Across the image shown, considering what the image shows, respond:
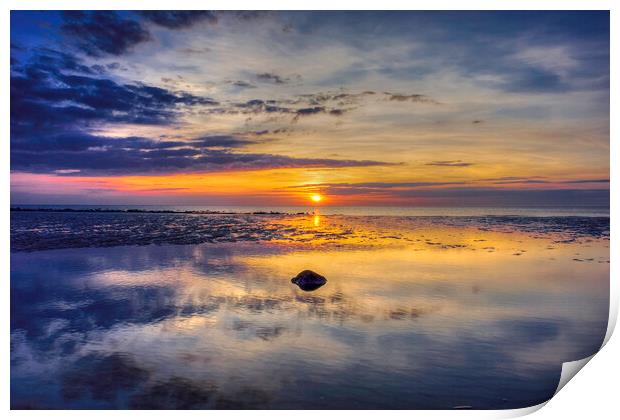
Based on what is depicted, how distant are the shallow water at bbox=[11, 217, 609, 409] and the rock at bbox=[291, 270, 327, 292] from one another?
0.24 m

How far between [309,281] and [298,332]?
272 cm

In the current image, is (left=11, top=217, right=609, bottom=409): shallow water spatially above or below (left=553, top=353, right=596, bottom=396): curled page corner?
above

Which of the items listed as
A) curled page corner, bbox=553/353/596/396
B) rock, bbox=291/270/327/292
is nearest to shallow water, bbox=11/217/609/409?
curled page corner, bbox=553/353/596/396

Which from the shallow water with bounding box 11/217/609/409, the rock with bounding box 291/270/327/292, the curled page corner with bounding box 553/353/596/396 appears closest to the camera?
the shallow water with bounding box 11/217/609/409

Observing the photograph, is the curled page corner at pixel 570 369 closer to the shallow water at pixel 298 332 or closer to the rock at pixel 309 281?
the shallow water at pixel 298 332

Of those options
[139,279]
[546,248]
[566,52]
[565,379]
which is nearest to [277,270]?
[139,279]

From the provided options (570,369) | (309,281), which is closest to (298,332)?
(309,281)

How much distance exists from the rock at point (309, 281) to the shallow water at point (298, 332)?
24 cm

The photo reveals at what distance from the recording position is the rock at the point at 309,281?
8.28m

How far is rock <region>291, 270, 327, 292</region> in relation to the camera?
828 centimetres

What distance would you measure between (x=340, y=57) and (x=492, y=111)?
3569 millimetres

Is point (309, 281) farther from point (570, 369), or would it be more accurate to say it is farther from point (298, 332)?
point (570, 369)

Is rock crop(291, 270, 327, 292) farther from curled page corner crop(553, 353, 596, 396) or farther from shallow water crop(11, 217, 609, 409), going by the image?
curled page corner crop(553, 353, 596, 396)

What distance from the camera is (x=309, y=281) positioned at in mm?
8406
